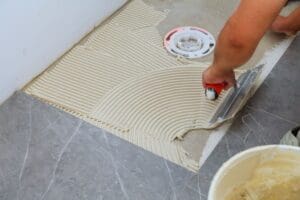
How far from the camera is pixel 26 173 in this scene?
121 centimetres

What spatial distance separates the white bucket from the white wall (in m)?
0.78

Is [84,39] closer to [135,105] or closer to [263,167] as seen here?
[135,105]

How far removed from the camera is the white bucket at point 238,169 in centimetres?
79

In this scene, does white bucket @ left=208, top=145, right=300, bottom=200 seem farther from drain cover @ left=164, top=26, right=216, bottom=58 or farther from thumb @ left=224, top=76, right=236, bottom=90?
drain cover @ left=164, top=26, right=216, bottom=58

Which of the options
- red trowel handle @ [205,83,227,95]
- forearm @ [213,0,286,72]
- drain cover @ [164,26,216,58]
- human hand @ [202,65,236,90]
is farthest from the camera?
drain cover @ [164,26,216,58]

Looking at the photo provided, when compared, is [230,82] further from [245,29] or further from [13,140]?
[13,140]

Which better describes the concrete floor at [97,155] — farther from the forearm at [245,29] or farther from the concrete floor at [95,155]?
the forearm at [245,29]

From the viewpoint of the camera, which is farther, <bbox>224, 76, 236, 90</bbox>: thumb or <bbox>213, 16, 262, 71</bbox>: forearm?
<bbox>224, 76, 236, 90</bbox>: thumb

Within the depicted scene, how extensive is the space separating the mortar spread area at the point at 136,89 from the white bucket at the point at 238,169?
0.40 meters

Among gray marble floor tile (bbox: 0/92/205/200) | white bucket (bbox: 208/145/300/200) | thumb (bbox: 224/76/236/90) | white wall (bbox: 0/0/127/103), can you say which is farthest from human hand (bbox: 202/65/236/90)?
white wall (bbox: 0/0/127/103)

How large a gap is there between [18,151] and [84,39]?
0.51 m

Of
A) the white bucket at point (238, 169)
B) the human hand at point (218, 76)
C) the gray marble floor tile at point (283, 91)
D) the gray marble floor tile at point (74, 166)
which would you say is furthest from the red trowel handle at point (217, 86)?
the white bucket at point (238, 169)

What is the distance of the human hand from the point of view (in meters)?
1.15

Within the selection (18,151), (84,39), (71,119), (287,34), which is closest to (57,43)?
(84,39)
